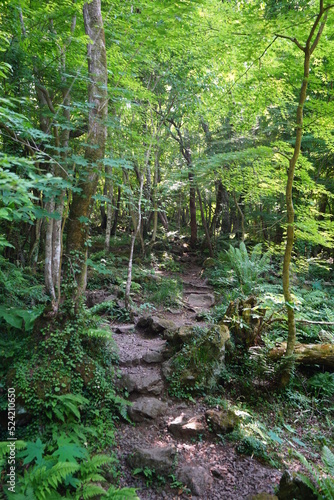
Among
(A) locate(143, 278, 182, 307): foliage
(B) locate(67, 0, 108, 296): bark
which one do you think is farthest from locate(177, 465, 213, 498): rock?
(A) locate(143, 278, 182, 307): foliage

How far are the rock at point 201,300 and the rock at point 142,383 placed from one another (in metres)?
3.80

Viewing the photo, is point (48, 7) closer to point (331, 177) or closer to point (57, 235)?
point (57, 235)

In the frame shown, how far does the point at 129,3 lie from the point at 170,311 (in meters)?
6.72

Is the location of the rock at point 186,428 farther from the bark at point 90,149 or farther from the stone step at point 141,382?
the bark at point 90,149

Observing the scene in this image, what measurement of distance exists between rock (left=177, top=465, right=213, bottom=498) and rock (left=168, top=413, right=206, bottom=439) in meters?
0.49

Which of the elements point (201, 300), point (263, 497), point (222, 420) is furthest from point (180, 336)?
point (201, 300)

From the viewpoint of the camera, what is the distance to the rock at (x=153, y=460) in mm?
3082

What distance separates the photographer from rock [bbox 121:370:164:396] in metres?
4.06

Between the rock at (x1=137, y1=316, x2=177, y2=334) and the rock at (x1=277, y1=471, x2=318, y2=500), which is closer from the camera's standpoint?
the rock at (x1=277, y1=471, x2=318, y2=500)

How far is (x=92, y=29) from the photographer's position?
3.81 meters

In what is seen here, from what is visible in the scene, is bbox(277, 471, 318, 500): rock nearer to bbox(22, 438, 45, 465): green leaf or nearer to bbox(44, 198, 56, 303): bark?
bbox(22, 438, 45, 465): green leaf

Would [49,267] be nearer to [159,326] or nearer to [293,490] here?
[159,326]

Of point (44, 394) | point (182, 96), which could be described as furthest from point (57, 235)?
point (182, 96)

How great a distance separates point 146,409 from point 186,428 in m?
0.61
